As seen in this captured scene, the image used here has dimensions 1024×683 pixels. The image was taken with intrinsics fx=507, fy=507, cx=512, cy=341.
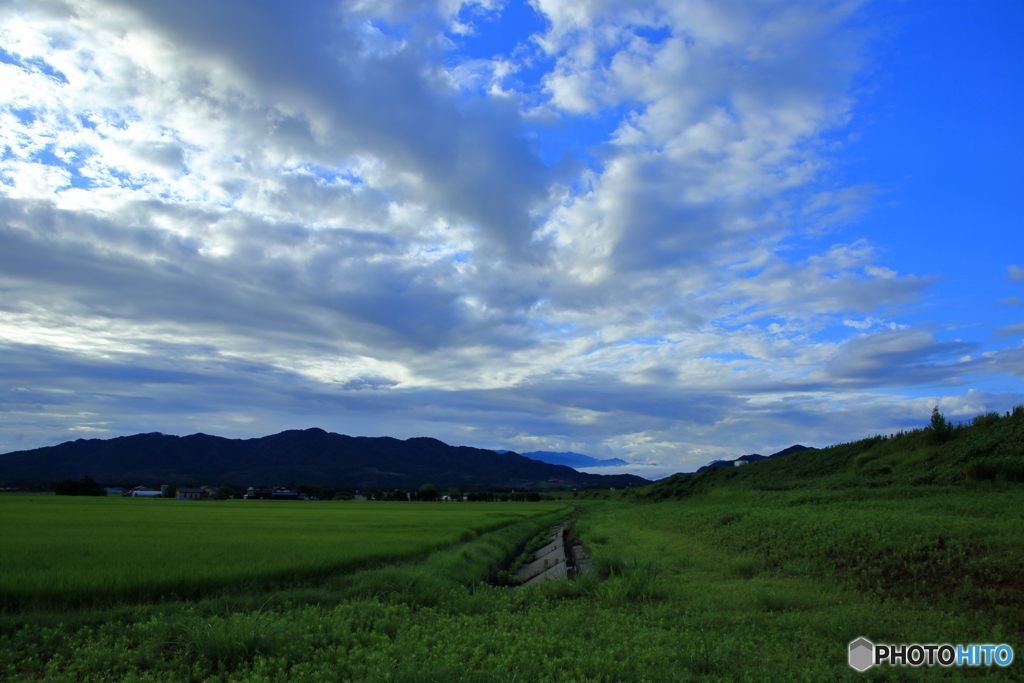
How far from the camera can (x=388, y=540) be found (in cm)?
1941

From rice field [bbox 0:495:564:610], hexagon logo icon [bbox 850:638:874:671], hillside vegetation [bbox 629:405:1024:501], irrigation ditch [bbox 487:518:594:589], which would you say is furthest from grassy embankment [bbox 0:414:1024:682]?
irrigation ditch [bbox 487:518:594:589]

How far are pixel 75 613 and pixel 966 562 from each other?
649 inches

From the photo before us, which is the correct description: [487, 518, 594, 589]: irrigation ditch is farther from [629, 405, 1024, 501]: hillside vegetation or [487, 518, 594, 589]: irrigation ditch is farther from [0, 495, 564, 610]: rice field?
[629, 405, 1024, 501]: hillside vegetation

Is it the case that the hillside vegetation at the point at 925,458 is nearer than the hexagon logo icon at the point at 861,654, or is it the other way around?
the hexagon logo icon at the point at 861,654

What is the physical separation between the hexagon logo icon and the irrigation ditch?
6979 millimetres

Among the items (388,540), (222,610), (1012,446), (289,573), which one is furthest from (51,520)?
(1012,446)

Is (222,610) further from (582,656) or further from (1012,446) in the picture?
(1012,446)

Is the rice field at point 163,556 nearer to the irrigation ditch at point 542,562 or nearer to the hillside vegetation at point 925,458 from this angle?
the irrigation ditch at point 542,562

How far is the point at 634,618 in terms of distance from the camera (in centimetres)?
920

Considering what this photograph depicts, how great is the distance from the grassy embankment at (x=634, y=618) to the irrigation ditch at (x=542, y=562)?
2665 mm

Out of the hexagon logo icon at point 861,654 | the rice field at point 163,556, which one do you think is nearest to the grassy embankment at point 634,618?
the hexagon logo icon at point 861,654

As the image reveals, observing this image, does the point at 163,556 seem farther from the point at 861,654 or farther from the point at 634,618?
the point at 861,654

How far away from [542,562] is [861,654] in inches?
649

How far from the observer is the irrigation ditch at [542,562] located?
58.4 ft
